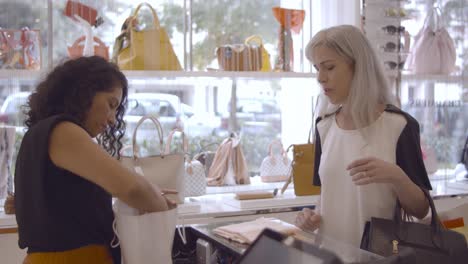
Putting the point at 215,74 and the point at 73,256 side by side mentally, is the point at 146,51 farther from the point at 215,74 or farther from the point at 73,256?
the point at 73,256

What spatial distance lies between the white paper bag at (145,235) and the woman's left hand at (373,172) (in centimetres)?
61

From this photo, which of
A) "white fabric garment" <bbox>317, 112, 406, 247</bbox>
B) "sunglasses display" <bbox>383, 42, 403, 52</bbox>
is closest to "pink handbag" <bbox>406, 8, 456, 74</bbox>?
"sunglasses display" <bbox>383, 42, 403, 52</bbox>

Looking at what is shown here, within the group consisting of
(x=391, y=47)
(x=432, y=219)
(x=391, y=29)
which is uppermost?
(x=391, y=29)

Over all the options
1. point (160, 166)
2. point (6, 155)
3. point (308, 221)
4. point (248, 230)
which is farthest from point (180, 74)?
point (248, 230)

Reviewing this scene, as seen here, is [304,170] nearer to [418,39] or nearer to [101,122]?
[418,39]

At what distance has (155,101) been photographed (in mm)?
3869

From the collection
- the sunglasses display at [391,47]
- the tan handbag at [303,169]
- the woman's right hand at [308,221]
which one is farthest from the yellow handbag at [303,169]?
the woman's right hand at [308,221]

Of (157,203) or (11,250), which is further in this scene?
(11,250)

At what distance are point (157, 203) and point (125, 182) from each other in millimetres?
169

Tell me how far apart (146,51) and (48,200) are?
77.6 inches

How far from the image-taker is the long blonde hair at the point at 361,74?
2.03 metres

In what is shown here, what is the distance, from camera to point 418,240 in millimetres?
1674

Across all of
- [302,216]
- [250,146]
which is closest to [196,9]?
[250,146]

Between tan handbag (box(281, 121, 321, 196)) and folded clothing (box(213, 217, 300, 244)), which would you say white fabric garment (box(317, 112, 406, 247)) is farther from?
tan handbag (box(281, 121, 321, 196))
